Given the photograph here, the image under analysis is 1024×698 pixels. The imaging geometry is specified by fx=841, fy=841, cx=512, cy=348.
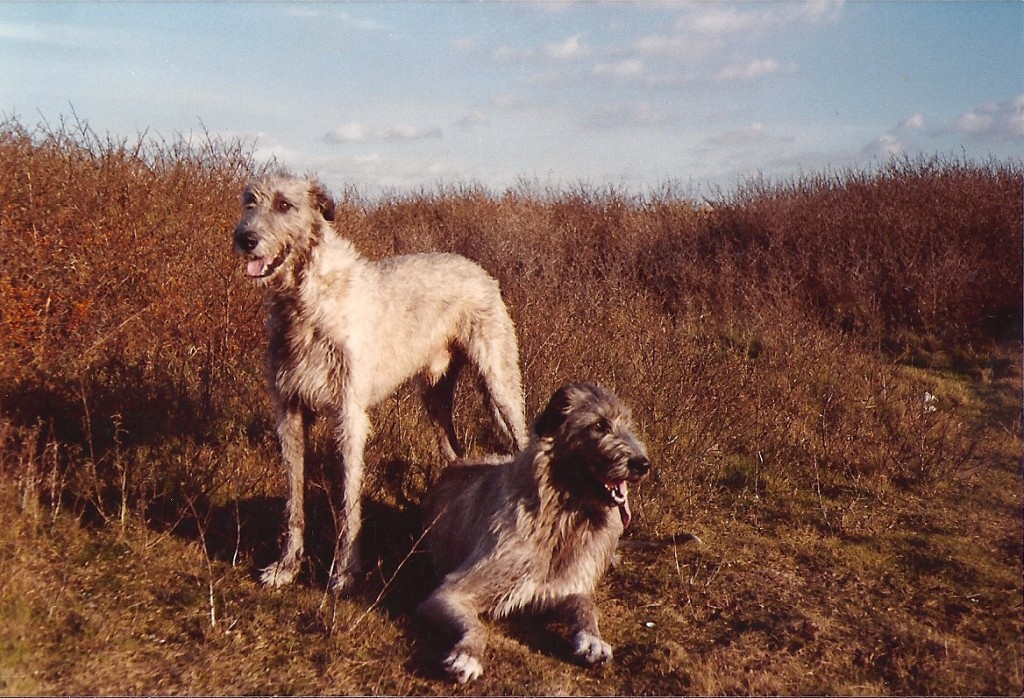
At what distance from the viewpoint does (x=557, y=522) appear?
461 cm

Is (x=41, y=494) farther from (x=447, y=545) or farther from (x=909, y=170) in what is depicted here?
(x=909, y=170)

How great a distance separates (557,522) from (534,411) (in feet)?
8.38

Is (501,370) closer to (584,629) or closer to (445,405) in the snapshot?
(445,405)

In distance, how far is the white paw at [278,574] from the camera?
4906mm

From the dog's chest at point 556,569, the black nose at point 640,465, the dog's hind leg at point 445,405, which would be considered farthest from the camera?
the dog's hind leg at point 445,405

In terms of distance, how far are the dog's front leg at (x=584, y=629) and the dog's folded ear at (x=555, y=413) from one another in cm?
92

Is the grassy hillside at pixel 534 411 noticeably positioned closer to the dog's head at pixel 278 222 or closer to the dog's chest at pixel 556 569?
the dog's chest at pixel 556 569

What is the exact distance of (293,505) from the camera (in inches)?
203

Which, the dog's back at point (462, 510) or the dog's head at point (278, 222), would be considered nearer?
the dog's head at point (278, 222)

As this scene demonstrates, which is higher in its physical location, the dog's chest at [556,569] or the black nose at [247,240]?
the black nose at [247,240]

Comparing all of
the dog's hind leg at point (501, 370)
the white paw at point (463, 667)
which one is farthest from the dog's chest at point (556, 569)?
the dog's hind leg at point (501, 370)

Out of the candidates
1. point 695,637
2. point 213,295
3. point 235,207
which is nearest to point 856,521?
point 695,637

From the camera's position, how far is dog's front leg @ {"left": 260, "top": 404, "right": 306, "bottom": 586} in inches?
200

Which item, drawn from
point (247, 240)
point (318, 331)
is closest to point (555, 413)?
point (318, 331)
